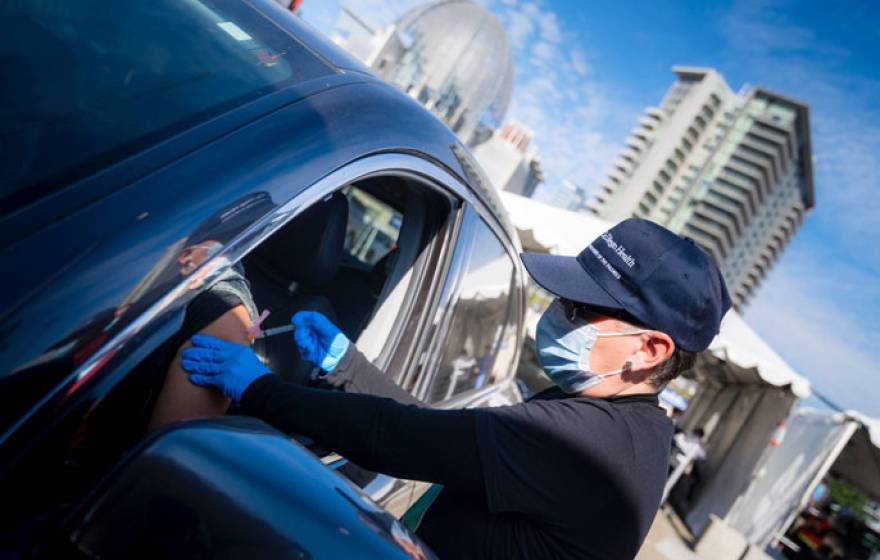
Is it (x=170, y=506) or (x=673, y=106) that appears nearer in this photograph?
(x=170, y=506)

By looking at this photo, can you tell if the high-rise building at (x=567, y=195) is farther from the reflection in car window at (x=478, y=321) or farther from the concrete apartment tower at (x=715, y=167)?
the reflection in car window at (x=478, y=321)

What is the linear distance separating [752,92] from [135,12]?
10664cm

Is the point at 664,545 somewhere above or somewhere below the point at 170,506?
below

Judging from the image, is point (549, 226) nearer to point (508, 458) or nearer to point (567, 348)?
point (567, 348)

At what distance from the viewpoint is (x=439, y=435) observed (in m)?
1.00

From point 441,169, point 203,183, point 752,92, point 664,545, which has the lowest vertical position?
point 664,545

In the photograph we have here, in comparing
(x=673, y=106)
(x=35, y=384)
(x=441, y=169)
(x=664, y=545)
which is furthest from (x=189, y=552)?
(x=673, y=106)

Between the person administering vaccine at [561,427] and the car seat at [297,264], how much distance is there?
0.77 m

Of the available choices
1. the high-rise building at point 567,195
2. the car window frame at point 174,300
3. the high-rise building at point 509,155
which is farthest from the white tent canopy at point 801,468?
the high-rise building at point 567,195

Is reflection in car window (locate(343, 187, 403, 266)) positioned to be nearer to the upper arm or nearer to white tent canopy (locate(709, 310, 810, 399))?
the upper arm

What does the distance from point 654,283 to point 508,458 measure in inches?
20.9

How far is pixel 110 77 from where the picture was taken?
88 centimetres

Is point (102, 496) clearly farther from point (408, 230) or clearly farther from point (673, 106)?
point (673, 106)

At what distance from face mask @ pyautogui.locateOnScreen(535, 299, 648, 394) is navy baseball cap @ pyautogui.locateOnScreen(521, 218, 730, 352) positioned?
8 centimetres
